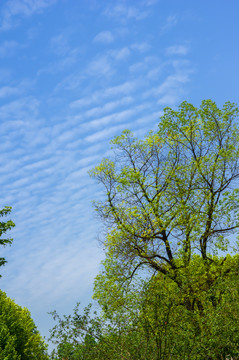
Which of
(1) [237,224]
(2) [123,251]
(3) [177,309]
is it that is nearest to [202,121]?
(1) [237,224]

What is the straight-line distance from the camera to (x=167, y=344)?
464 inches

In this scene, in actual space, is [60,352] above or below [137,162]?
below

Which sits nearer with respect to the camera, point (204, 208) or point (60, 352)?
point (60, 352)

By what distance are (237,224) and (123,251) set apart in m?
6.93

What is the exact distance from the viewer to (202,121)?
26.2 meters

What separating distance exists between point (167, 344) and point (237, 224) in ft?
46.9

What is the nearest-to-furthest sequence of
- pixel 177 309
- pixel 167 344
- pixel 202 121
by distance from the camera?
pixel 167 344 → pixel 177 309 → pixel 202 121

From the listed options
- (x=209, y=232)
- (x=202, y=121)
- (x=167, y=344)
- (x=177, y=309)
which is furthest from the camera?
(x=202, y=121)

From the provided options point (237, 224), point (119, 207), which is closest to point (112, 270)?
point (119, 207)

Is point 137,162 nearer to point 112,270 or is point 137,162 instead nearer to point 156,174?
point 156,174

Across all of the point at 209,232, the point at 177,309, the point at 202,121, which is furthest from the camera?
the point at 202,121

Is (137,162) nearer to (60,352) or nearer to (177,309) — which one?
(177,309)

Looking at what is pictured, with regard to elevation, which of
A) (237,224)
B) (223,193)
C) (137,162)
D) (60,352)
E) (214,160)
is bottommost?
(60,352)

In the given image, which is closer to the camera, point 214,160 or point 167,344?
point 167,344
